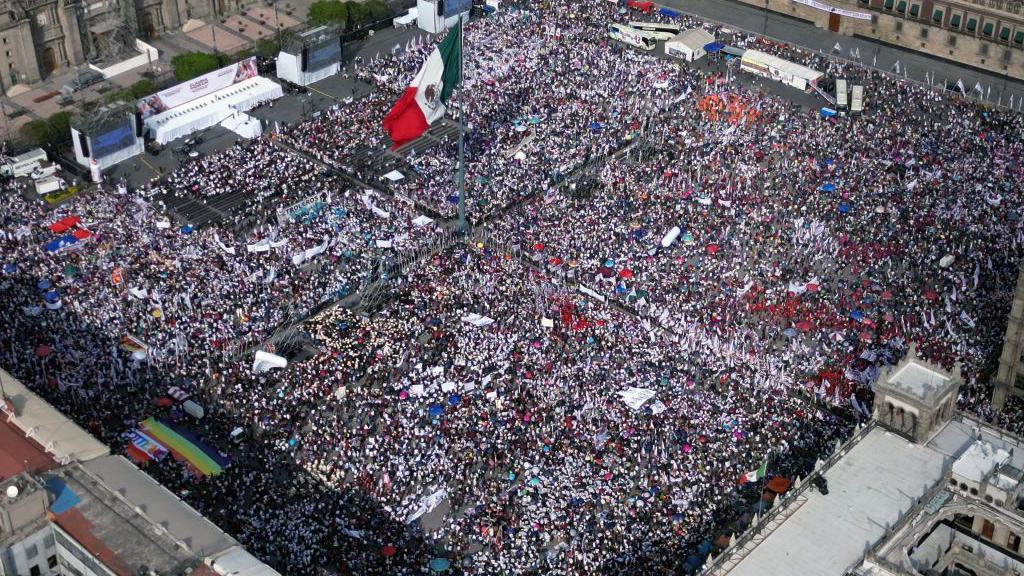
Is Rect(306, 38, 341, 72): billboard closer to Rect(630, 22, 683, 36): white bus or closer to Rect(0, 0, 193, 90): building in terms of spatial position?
Rect(0, 0, 193, 90): building

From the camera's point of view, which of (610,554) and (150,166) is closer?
(610,554)

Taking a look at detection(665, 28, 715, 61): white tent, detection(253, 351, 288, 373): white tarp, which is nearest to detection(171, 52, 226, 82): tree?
detection(665, 28, 715, 61): white tent

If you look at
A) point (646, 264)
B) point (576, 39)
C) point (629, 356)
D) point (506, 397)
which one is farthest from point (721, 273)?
point (576, 39)

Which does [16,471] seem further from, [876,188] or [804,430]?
[876,188]

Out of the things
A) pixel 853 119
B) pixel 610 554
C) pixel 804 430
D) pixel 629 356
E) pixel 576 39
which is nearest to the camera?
pixel 610 554

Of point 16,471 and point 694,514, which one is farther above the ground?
point 16,471

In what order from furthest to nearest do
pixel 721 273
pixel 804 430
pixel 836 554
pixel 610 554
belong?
pixel 721 273, pixel 804 430, pixel 610 554, pixel 836 554
